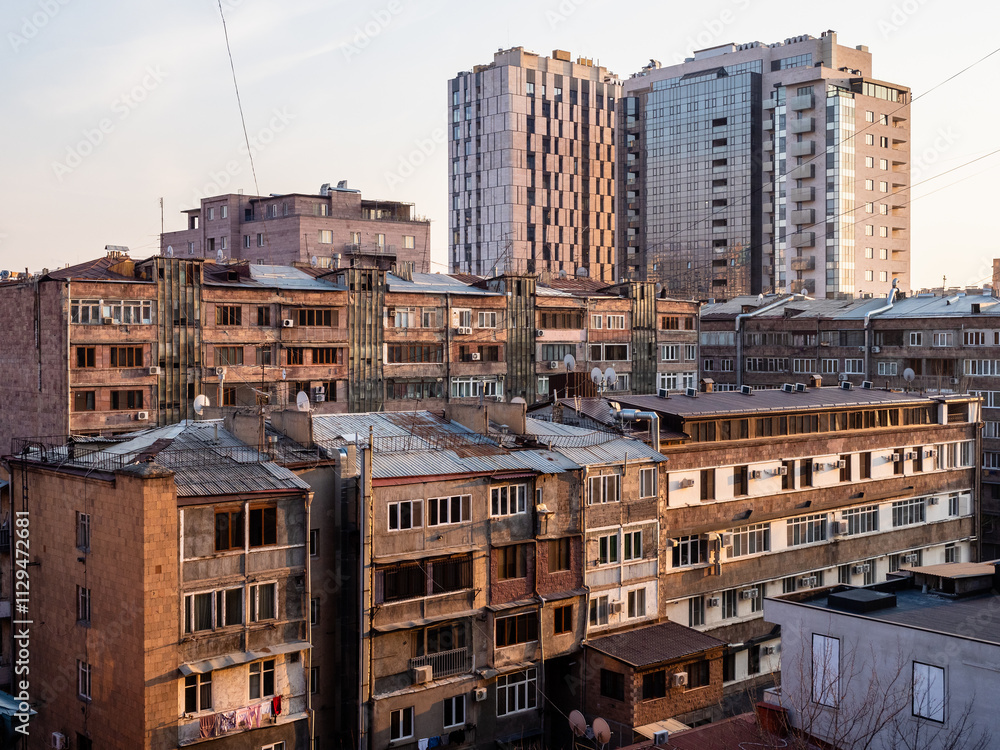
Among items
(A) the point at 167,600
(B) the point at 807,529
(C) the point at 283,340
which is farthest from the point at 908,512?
(A) the point at 167,600

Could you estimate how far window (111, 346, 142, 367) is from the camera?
46.2m

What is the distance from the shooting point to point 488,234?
126125mm

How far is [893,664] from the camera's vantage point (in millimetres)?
22031

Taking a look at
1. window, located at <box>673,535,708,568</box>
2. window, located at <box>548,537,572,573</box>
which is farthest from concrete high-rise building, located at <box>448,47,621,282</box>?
window, located at <box>548,537,572,573</box>

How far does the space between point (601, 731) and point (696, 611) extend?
8402 millimetres

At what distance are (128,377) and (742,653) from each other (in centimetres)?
2748

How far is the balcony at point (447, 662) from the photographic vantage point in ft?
95.1

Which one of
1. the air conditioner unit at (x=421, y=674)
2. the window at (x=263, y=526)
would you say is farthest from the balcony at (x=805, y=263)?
the window at (x=263, y=526)

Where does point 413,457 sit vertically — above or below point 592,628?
above

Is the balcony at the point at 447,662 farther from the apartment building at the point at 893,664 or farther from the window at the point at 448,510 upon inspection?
the apartment building at the point at 893,664

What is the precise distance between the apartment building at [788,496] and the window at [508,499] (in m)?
6.11

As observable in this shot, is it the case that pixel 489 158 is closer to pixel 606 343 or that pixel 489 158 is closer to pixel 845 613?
pixel 606 343

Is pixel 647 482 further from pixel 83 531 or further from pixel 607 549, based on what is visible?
pixel 83 531

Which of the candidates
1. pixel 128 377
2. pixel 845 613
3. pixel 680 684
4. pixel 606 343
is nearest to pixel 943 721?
pixel 845 613
